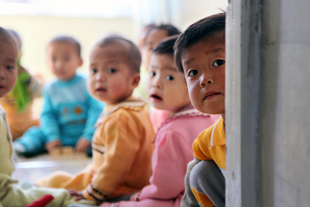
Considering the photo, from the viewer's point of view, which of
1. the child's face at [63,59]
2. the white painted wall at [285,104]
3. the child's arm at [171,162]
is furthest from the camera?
the child's face at [63,59]

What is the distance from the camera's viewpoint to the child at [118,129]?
1.30 m

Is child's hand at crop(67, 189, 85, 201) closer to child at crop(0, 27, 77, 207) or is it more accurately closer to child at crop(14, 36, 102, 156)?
child at crop(0, 27, 77, 207)

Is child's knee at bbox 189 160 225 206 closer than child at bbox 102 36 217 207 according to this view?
Yes

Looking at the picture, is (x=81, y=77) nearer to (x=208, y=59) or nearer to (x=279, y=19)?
(x=208, y=59)

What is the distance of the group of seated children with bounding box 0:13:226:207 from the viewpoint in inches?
33.5

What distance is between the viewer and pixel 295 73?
0.57 m

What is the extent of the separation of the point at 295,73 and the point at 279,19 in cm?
9

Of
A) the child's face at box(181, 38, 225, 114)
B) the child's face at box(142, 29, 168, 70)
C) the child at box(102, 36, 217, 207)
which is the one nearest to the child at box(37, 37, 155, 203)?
the child at box(102, 36, 217, 207)

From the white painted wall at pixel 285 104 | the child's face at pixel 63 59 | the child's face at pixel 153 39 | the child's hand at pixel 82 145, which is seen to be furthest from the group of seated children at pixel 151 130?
the child's face at pixel 63 59

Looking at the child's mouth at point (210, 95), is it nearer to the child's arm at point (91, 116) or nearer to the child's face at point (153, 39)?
the child's face at point (153, 39)

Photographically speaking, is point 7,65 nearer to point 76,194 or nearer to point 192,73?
point 76,194

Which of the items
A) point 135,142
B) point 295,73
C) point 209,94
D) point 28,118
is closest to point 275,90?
point 295,73

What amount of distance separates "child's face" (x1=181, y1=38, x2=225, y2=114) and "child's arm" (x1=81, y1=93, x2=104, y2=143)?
139 centimetres

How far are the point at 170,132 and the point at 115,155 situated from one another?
24 centimetres
